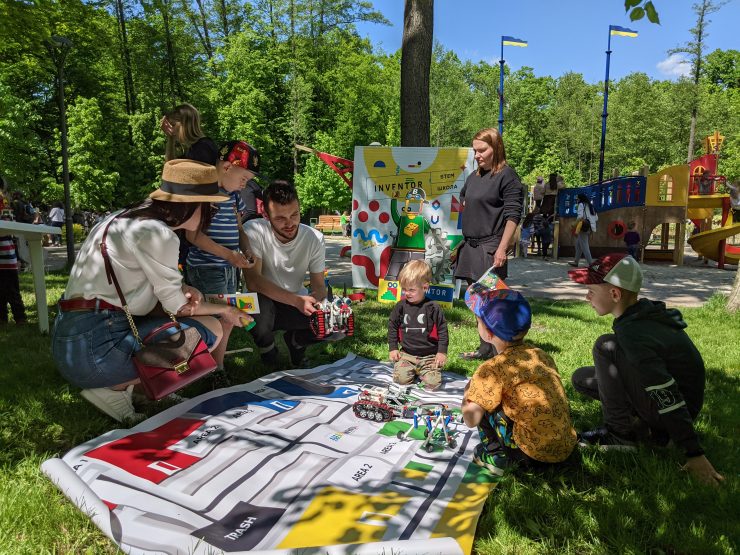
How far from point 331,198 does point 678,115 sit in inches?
865

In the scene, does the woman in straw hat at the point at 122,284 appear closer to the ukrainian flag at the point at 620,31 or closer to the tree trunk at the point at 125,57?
the ukrainian flag at the point at 620,31

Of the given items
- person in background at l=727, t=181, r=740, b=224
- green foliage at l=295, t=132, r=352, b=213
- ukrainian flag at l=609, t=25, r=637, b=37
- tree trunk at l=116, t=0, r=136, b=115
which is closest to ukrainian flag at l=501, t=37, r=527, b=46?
ukrainian flag at l=609, t=25, r=637, b=37

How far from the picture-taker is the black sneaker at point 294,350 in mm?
4566

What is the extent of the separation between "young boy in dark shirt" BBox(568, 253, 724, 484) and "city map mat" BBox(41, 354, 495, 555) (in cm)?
85

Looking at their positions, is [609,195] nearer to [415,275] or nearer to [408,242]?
[408,242]

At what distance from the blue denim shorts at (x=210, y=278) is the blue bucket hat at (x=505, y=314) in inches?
91.8

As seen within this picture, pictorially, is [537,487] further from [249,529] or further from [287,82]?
[287,82]

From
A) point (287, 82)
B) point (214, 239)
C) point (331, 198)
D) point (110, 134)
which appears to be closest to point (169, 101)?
point (110, 134)

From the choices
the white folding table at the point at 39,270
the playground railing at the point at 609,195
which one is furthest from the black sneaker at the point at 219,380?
the playground railing at the point at 609,195

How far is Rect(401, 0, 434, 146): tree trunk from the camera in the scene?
789 cm

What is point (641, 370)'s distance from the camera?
2.55 meters

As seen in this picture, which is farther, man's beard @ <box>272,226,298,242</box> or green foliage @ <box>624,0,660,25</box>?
man's beard @ <box>272,226,298,242</box>

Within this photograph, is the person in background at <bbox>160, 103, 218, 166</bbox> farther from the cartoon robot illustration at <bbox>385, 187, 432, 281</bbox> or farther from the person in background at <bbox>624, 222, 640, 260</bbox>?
the person in background at <bbox>624, 222, 640, 260</bbox>

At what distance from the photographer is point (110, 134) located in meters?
Result: 25.4
